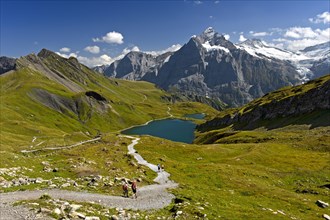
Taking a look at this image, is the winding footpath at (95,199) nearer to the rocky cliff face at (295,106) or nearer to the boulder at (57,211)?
the boulder at (57,211)

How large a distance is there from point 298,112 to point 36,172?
13335 cm

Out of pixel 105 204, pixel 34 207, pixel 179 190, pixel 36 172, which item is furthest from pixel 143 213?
pixel 36 172

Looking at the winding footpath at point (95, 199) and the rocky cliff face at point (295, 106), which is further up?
Answer: the rocky cliff face at point (295, 106)

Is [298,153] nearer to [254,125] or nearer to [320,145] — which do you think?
[320,145]

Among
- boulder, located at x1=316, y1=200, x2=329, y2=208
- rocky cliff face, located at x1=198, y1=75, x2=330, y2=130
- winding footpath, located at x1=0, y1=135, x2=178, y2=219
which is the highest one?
rocky cliff face, located at x1=198, y1=75, x2=330, y2=130

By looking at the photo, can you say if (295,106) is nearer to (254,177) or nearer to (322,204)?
(254,177)

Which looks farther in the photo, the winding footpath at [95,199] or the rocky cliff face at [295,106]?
the rocky cliff face at [295,106]

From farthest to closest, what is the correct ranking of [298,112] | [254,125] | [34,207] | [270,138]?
[254,125] → [298,112] → [270,138] → [34,207]

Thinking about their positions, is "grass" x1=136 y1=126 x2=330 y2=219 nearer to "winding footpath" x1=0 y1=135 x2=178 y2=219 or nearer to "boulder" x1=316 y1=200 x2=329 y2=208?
"boulder" x1=316 y1=200 x2=329 y2=208

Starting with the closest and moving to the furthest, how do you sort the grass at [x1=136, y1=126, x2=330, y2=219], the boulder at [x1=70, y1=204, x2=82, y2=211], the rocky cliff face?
the boulder at [x1=70, y1=204, x2=82, y2=211] → the grass at [x1=136, y1=126, x2=330, y2=219] → the rocky cliff face

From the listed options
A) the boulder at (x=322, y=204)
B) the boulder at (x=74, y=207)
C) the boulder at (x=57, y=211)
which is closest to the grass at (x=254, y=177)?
the boulder at (x=322, y=204)

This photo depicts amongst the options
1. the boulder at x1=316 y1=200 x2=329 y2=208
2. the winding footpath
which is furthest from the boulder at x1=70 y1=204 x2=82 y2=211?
the boulder at x1=316 y1=200 x2=329 y2=208

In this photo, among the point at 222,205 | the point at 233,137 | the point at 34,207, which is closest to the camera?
the point at 34,207

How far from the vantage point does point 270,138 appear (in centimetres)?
→ 11494
